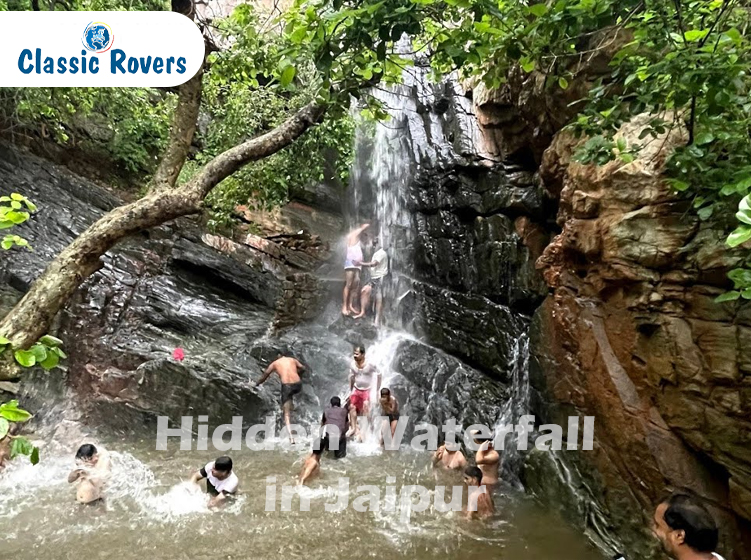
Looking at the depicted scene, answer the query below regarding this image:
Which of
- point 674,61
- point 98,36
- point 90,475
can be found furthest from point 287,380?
point 674,61

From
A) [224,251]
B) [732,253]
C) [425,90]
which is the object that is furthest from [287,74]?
[224,251]

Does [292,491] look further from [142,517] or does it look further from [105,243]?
[105,243]

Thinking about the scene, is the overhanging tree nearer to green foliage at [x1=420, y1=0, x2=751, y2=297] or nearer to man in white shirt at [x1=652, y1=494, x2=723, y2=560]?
green foliage at [x1=420, y1=0, x2=751, y2=297]

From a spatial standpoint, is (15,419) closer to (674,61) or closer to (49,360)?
(49,360)

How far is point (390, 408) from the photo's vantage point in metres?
7.15

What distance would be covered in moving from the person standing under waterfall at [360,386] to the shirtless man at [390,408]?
1.43 feet

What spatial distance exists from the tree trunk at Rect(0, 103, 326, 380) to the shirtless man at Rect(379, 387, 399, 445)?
4.23 m

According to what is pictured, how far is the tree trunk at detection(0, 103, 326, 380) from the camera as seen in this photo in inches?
106

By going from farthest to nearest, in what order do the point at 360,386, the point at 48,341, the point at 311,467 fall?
the point at 360,386, the point at 311,467, the point at 48,341

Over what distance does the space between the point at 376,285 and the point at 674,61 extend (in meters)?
7.63

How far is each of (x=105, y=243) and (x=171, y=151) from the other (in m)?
1.23

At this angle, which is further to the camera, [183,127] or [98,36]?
[183,127]

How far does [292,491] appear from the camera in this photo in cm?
538

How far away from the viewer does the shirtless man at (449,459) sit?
19.4ft
